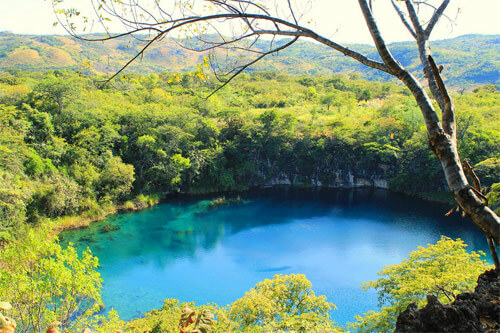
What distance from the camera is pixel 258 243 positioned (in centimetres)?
1723

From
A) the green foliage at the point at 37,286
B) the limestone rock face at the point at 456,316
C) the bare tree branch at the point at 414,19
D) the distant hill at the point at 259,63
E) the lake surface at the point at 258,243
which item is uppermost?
the distant hill at the point at 259,63

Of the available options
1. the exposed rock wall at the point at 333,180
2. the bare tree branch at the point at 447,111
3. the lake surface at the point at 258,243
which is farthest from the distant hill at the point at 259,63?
the bare tree branch at the point at 447,111

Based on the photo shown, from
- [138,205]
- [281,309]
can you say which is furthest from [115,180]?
[281,309]

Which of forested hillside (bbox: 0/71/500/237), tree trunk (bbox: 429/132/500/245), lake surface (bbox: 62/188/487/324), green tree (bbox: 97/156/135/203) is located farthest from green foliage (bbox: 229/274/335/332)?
green tree (bbox: 97/156/135/203)

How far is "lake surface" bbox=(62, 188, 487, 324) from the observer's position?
42.4 ft

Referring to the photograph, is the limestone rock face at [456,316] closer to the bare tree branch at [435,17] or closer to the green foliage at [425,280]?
the bare tree branch at [435,17]

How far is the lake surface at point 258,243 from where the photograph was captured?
509 inches

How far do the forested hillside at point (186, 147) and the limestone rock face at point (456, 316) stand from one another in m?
Answer: 17.5

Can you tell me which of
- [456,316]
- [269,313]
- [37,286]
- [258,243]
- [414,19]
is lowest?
[258,243]

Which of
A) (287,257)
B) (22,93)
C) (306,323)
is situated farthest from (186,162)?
(306,323)

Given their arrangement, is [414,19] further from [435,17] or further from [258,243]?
[258,243]

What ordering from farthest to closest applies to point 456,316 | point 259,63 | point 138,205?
point 259,63 → point 138,205 → point 456,316

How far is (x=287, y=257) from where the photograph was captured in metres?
15.6

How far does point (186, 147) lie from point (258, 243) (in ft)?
33.0
